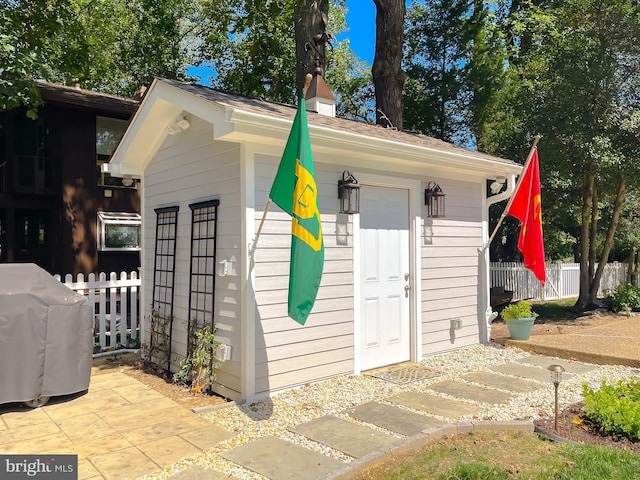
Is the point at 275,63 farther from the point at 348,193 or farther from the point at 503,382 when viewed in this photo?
the point at 503,382

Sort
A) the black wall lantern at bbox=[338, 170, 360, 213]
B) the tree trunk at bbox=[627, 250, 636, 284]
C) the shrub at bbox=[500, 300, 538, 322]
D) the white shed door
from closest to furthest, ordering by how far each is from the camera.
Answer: the black wall lantern at bbox=[338, 170, 360, 213] → the white shed door → the shrub at bbox=[500, 300, 538, 322] → the tree trunk at bbox=[627, 250, 636, 284]

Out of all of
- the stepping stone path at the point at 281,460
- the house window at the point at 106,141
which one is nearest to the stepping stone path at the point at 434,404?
the stepping stone path at the point at 281,460

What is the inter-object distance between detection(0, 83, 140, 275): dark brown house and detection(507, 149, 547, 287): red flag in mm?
10433

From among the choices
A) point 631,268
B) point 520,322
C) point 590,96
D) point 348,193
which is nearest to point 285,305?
point 348,193

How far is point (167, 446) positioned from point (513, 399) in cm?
331

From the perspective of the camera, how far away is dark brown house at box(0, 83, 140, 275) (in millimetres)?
12680

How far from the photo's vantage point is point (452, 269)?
6.97m

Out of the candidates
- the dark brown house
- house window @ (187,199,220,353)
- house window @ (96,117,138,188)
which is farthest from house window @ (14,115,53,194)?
house window @ (187,199,220,353)

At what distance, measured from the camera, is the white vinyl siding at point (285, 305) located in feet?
15.9

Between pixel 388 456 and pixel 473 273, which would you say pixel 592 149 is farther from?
pixel 388 456

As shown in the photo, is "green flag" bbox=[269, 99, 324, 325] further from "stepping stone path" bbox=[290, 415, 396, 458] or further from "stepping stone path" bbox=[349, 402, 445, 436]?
"stepping stone path" bbox=[349, 402, 445, 436]

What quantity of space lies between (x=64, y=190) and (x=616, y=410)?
13.1 metres

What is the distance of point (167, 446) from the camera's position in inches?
148

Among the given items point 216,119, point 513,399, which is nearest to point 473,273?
point 513,399
